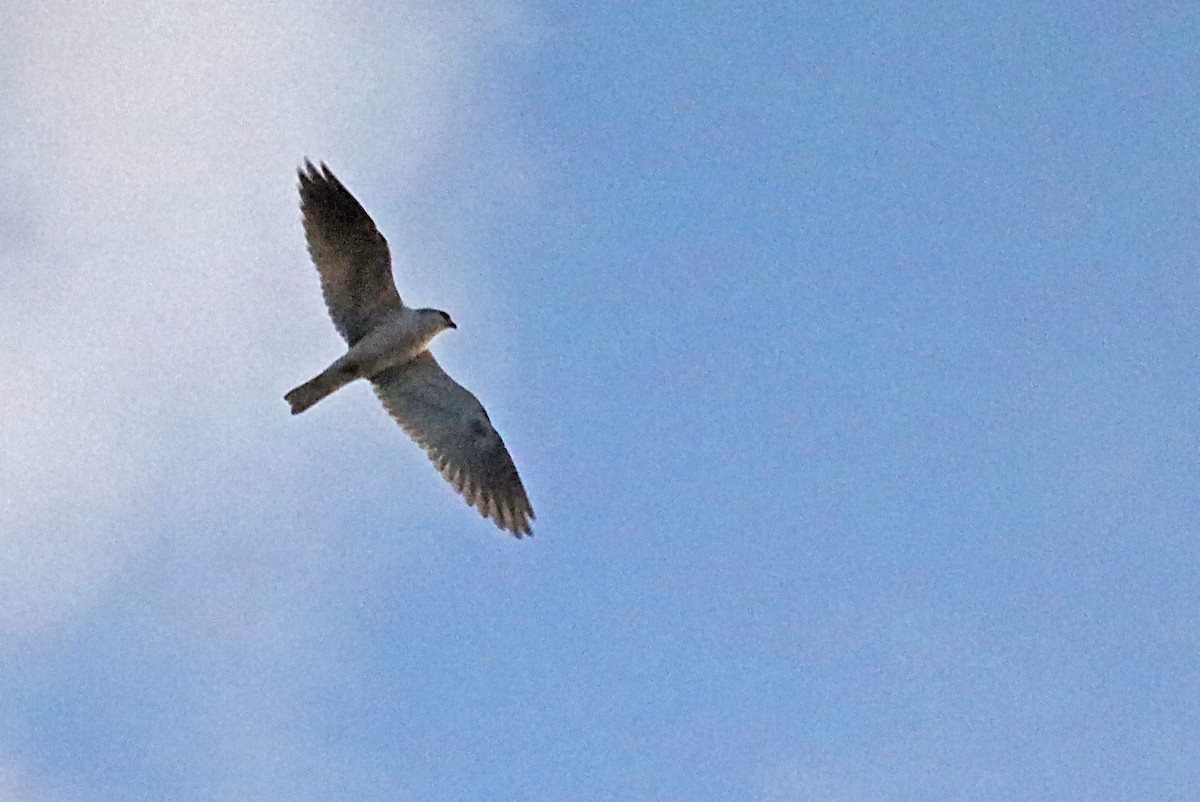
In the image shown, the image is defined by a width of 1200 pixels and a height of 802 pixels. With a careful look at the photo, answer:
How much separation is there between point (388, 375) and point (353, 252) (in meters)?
1.62

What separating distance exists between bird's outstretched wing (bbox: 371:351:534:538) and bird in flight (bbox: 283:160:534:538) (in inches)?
0.5

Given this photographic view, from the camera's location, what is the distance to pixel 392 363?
57.4ft

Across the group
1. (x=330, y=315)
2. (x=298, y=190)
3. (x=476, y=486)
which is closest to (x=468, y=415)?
(x=476, y=486)

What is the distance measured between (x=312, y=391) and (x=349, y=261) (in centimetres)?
171

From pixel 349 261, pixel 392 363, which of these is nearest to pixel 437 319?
pixel 392 363

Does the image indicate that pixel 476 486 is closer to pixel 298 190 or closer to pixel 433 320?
pixel 433 320

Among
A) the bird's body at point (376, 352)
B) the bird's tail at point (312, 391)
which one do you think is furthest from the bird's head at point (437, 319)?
the bird's tail at point (312, 391)

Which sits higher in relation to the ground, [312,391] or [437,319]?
[437,319]

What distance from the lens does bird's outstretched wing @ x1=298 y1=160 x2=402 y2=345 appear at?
57.2ft

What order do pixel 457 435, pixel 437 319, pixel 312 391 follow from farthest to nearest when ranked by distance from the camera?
pixel 457 435, pixel 437 319, pixel 312 391

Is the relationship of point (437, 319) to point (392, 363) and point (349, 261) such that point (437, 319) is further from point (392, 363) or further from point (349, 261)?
point (349, 261)

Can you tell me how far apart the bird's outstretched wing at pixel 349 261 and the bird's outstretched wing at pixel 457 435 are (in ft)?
2.57

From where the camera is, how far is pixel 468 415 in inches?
717

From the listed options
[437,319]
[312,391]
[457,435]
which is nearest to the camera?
[312,391]
